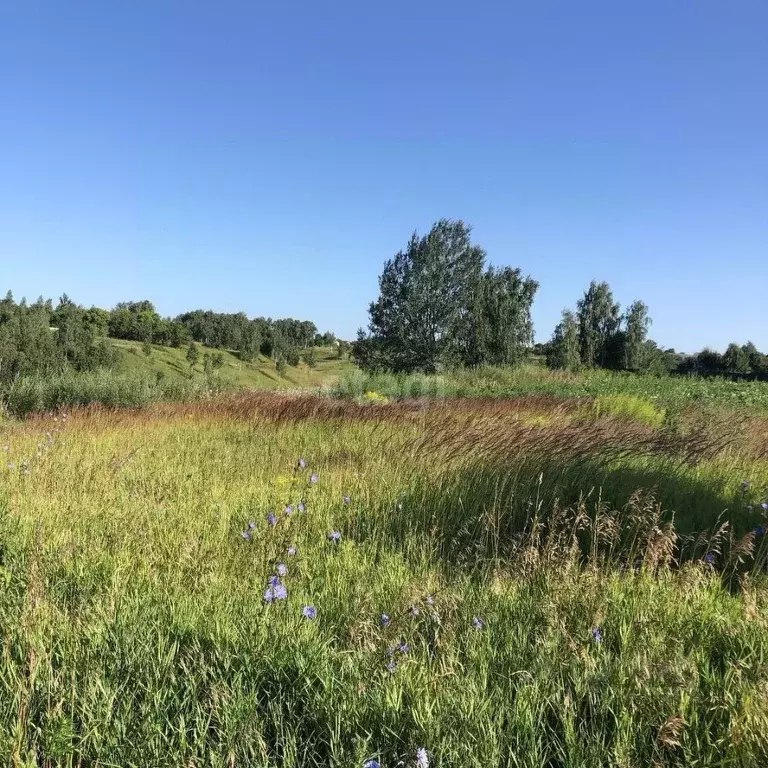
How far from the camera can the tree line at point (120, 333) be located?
5956 centimetres

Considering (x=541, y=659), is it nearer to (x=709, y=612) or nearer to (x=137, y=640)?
(x=709, y=612)

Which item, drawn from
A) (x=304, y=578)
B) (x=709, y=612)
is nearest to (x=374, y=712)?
(x=304, y=578)

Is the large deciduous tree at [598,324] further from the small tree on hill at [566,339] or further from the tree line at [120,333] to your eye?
the tree line at [120,333]

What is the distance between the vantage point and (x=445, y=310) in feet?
115

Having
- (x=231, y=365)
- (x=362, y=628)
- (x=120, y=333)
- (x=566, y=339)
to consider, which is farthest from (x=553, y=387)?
(x=120, y=333)

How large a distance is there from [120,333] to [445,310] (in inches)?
3394

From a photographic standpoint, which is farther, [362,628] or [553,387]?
[553,387]

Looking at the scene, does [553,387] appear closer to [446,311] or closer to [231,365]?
[446,311]

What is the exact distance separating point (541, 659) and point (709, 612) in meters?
1.01

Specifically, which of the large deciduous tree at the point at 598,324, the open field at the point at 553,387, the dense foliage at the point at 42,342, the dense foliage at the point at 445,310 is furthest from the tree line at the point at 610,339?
the dense foliage at the point at 42,342

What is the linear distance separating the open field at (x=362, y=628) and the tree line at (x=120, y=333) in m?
43.7

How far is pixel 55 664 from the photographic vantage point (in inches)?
69.9

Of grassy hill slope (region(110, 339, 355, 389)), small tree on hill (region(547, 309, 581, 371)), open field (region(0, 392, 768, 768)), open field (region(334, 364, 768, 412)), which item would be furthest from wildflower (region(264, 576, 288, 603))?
grassy hill slope (region(110, 339, 355, 389))

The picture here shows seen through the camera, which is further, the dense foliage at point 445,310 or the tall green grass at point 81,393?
the dense foliage at point 445,310
